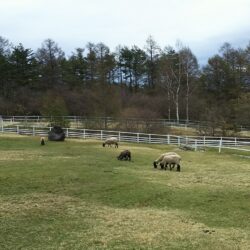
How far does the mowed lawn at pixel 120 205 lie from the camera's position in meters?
11.9

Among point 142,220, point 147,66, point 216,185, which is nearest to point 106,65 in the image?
point 147,66

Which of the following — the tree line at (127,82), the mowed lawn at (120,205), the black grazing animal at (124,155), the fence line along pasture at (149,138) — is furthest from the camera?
the tree line at (127,82)

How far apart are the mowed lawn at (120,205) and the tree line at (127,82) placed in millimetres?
39351

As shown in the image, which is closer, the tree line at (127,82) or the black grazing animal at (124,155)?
the black grazing animal at (124,155)

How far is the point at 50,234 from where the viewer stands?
1232 centimetres

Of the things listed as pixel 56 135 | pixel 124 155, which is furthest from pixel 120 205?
pixel 56 135

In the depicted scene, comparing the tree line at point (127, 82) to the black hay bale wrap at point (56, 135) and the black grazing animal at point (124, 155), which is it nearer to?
the black hay bale wrap at point (56, 135)

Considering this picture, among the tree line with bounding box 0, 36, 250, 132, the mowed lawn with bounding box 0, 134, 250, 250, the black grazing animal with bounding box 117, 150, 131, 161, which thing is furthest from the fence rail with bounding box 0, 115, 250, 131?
the mowed lawn with bounding box 0, 134, 250, 250

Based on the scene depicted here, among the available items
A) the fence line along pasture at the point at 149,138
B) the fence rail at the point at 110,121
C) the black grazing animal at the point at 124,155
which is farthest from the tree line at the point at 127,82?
the black grazing animal at the point at 124,155

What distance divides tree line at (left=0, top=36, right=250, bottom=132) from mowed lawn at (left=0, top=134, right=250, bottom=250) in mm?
39351

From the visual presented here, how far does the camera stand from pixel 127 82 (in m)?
102

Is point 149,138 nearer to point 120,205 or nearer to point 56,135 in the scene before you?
point 56,135

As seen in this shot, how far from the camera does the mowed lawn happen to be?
11.9 metres

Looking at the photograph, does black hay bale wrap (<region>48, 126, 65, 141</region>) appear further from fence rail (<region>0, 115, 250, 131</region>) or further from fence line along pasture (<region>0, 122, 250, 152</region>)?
fence rail (<region>0, 115, 250, 131</region>)
